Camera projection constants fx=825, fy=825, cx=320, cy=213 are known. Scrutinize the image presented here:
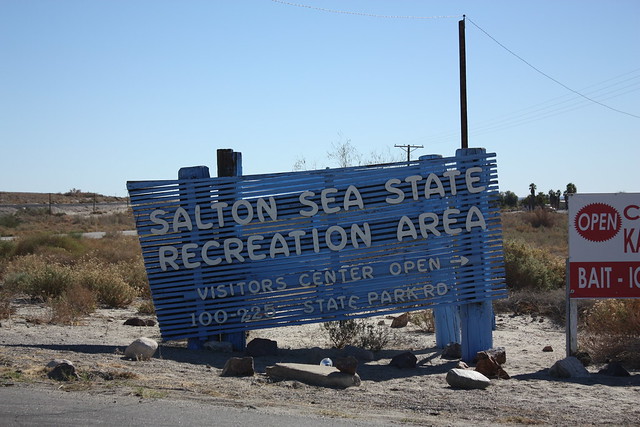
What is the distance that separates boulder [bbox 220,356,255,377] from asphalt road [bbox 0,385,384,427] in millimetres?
1993

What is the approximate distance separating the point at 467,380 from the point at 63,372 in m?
4.39

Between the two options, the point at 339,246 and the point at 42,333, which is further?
the point at 42,333

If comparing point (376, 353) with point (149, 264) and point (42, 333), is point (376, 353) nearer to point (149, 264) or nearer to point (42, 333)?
point (149, 264)

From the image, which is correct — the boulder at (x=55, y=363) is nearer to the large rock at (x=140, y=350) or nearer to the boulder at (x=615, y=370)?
the large rock at (x=140, y=350)

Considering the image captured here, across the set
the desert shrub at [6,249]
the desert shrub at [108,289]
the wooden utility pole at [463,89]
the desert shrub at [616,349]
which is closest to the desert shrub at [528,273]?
the wooden utility pole at [463,89]

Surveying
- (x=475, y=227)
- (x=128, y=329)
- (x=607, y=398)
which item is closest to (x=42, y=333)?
(x=128, y=329)

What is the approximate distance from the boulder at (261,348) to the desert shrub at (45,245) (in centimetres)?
1539

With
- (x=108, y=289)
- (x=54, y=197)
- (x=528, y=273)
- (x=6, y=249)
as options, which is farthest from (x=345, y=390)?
(x=54, y=197)

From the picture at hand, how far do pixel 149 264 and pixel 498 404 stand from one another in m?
5.50

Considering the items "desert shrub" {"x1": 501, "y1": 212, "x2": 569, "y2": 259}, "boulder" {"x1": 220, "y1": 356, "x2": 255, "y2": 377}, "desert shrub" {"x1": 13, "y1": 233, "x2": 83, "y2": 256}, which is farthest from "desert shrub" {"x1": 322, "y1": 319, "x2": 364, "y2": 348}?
"desert shrub" {"x1": 501, "y1": 212, "x2": 569, "y2": 259}

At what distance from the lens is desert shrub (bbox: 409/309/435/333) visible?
14797 mm

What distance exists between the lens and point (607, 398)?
8.94 m

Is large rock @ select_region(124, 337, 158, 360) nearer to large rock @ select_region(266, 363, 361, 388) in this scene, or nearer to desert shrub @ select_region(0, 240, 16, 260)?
large rock @ select_region(266, 363, 361, 388)

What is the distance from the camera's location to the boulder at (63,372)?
8.44 meters
